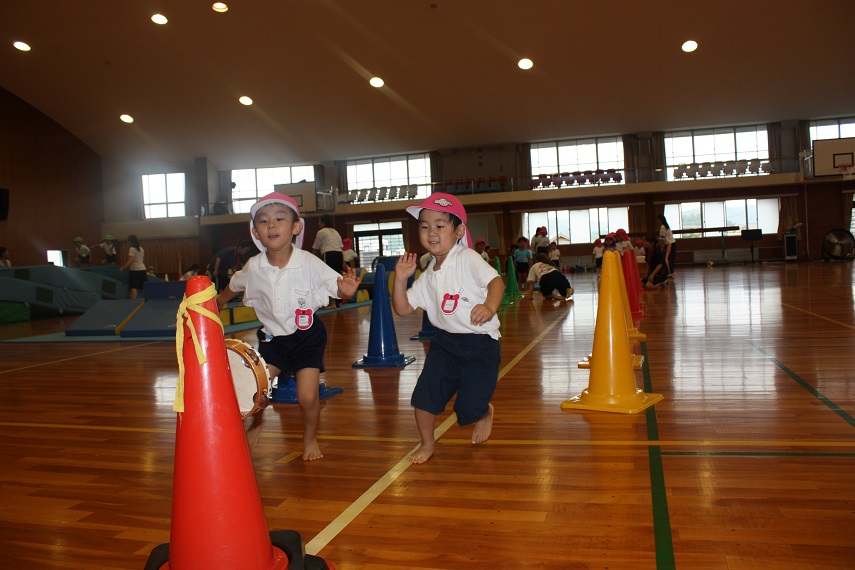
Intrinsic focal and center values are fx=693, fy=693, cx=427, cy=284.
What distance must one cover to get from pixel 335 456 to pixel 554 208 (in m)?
25.3

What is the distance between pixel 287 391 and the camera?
4.82 m

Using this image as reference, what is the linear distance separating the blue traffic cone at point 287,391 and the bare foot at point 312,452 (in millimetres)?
1354

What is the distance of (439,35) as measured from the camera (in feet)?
63.6

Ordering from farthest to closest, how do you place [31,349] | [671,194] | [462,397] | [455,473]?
[671,194] < [31,349] < [462,397] < [455,473]

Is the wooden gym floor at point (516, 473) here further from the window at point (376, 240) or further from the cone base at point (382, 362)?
the window at point (376, 240)

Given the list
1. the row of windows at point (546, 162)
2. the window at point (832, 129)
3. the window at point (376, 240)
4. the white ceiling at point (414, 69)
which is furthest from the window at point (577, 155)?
the window at point (832, 129)

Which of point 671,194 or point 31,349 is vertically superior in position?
point 671,194

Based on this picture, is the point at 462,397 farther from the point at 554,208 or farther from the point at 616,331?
the point at 554,208

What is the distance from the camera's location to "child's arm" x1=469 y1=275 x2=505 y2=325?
2867mm

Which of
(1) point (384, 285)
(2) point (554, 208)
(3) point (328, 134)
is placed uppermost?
(3) point (328, 134)

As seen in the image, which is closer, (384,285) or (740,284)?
(384,285)

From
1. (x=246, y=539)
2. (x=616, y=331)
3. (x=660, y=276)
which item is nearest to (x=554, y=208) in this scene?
(x=660, y=276)

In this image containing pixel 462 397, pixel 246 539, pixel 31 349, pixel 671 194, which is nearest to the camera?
pixel 246 539

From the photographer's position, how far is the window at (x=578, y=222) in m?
27.2
